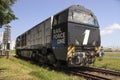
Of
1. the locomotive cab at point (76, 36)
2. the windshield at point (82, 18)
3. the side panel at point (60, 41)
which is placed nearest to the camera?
the locomotive cab at point (76, 36)

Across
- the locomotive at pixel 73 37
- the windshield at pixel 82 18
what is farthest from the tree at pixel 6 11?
the windshield at pixel 82 18

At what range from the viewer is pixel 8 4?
1424cm

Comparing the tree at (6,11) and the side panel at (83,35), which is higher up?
the tree at (6,11)

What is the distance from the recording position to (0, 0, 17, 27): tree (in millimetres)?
13870

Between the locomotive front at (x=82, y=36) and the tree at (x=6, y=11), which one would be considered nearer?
the locomotive front at (x=82, y=36)

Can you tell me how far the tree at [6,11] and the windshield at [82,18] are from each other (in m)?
3.91

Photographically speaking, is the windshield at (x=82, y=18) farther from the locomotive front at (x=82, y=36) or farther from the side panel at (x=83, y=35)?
the side panel at (x=83, y=35)

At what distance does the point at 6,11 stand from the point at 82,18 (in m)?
4.82

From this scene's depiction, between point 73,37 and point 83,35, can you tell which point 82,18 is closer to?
point 83,35

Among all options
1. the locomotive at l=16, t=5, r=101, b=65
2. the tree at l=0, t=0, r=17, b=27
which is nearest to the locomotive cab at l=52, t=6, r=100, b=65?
the locomotive at l=16, t=5, r=101, b=65

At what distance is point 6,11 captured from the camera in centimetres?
1442

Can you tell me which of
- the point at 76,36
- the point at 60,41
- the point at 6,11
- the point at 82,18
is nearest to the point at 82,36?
the point at 76,36

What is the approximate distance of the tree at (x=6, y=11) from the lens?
13.9 meters

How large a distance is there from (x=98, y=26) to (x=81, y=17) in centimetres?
146
